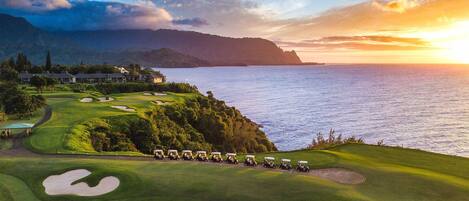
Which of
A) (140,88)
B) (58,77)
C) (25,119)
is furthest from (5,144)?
(58,77)

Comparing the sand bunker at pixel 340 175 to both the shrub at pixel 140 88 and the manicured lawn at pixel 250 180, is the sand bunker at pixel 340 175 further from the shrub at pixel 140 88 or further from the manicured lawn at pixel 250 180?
the shrub at pixel 140 88

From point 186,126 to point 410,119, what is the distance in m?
74.3

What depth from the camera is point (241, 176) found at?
27031 mm

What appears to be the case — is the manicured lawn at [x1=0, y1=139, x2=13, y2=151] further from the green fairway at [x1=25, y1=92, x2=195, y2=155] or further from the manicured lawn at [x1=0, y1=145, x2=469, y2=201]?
the manicured lawn at [x1=0, y1=145, x2=469, y2=201]

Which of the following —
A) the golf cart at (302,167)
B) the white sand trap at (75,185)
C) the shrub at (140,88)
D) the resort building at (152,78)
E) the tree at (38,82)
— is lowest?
the white sand trap at (75,185)

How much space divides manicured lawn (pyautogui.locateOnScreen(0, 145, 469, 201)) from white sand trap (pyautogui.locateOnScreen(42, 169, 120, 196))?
0.49 meters

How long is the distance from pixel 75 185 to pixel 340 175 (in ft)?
61.1

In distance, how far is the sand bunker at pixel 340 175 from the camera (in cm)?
2695

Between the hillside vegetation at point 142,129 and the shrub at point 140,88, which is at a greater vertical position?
the shrub at point 140,88

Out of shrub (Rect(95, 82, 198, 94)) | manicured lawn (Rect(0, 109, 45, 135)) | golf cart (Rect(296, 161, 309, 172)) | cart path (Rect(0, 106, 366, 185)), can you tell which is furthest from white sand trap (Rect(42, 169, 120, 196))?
shrub (Rect(95, 82, 198, 94))

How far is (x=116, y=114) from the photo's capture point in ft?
192

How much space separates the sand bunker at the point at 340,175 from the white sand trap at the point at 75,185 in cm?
1450

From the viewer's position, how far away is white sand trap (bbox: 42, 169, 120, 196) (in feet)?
83.4

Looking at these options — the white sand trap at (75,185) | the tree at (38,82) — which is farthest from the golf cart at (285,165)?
the tree at (38,82)
